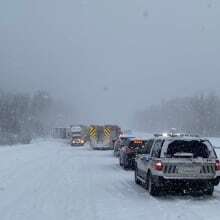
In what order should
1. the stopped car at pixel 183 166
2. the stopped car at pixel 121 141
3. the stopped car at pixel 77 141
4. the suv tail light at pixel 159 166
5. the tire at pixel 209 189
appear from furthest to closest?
the stopped car at pixel 77 141, the stopped car at pixel 121 141, the tire at pixel 209 189, the suv tail light at pixel 159 166, the stopped car at pixel 183 166

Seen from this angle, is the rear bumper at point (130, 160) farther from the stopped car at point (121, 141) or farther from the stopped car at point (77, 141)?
the stopped car at point (77, 141)

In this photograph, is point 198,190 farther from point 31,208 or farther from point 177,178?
point 31,208

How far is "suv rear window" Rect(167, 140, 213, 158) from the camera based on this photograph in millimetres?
18203

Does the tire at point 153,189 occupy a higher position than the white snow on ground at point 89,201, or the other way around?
the tire at point 153,189

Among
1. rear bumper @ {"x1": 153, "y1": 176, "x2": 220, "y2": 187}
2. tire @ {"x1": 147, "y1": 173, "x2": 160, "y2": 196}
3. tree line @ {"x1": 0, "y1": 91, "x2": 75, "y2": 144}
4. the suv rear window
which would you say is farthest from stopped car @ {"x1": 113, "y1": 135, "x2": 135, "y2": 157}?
tree line @ {"x1": 0, "y1": 91, "x2": 75, "y2": 144}

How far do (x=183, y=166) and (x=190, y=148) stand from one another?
0.84 meters

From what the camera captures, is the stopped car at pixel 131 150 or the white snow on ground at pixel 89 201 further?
the stopped car at pixel 131 150

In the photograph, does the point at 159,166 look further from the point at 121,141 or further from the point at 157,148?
the point at 121,141

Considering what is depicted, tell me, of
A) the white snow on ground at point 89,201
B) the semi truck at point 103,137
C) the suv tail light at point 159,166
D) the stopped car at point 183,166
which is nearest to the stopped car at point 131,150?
the white snow on ground at point 89,201

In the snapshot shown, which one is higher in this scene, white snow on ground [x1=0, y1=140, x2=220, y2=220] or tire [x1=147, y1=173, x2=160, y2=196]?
tire [x1=147, y1=173, x2=160, y2=196]

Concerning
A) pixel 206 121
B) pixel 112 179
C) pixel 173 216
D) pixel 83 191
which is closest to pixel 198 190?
pixel 83 191

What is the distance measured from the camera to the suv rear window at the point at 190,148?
1820 cm

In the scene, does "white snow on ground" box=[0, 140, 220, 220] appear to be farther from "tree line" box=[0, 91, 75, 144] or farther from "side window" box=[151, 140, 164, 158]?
"tree line" box=[0, 91, 75, 144]

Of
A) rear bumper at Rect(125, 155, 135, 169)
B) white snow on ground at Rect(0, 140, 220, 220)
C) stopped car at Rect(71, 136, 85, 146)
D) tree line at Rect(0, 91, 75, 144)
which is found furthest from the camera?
tree line at Rect(0, 91, 75, 144)
